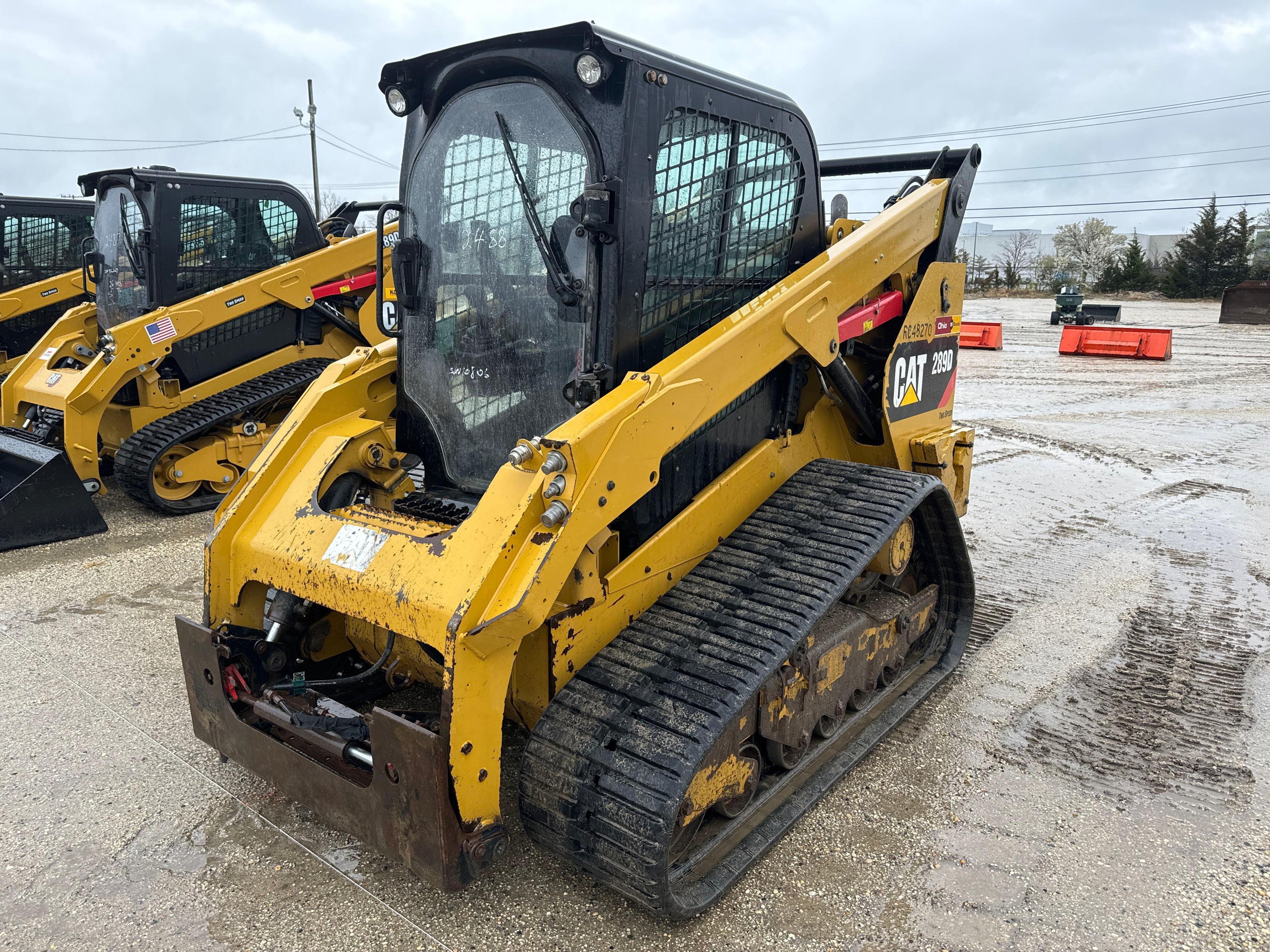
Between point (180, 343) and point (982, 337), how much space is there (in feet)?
52.7

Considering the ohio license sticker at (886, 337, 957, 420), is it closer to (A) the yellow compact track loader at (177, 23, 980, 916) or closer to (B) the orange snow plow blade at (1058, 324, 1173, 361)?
(A) the yellow compact track loader at (177, 23, 980, 916)

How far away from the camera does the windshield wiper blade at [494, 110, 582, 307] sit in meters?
2.89

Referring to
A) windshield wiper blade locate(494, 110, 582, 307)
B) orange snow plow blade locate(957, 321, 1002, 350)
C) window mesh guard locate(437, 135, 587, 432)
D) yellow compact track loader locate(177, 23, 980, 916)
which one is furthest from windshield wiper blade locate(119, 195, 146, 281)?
orange snow plow blade locate(957, 321, 1002, 350)

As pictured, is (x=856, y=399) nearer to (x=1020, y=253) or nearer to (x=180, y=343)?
(x=180, y=343)

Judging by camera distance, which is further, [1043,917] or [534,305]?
[534,305]

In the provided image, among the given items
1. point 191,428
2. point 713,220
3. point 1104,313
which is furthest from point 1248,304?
point 713,220

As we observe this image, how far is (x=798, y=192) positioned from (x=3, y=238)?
9.80 meters

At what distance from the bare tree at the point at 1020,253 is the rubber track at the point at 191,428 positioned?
55.7m

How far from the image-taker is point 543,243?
2932 mm

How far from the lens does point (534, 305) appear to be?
309cm

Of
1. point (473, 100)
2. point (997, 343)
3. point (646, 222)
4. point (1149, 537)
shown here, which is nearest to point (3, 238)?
point (473, 100)

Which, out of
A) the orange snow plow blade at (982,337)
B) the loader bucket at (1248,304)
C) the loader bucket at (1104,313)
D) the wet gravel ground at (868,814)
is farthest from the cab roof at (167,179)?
the loader bucket at (1248,304)

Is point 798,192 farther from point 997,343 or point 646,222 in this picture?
point 997,343

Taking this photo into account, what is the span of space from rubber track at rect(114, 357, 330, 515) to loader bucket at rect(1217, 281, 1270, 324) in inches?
1102
